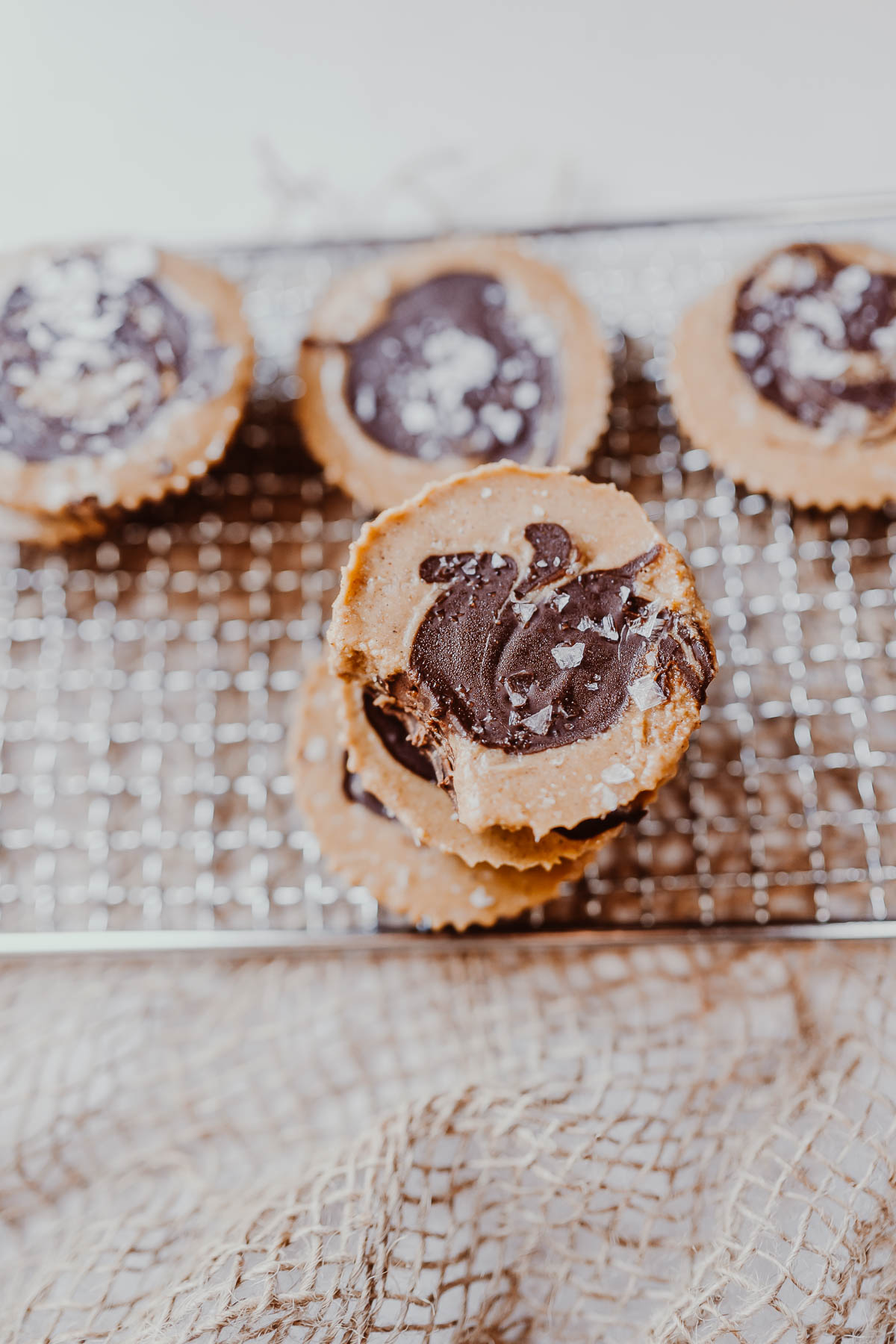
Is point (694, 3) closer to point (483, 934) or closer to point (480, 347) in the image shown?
point (480, 347)

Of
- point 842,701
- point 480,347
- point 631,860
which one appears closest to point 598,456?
point 480,347

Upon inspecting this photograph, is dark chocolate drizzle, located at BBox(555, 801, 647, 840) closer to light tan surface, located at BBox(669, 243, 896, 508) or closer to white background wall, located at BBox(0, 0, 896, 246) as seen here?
light tan surface, located at BBox(669, 243, 896, 508)

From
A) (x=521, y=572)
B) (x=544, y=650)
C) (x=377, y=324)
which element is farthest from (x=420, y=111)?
(x=544, y=650)

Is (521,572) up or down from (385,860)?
up

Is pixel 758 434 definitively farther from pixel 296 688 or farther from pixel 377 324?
pixel 296 688

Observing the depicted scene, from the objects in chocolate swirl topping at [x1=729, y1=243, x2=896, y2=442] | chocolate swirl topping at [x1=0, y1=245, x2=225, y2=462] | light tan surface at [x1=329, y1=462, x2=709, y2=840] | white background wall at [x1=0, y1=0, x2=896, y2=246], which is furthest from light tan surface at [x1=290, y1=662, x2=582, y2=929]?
white background wall at [x1=0, y1=0, x2=896, y2=246]

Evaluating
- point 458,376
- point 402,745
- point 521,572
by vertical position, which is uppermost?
point 458,376
